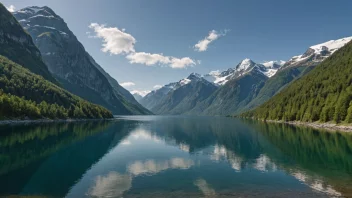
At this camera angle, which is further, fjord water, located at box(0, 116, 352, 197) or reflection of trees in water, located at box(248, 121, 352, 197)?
reflection of trees in water, located at box(248, 121, 352, 197)

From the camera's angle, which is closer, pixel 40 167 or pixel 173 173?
pixel 173 173

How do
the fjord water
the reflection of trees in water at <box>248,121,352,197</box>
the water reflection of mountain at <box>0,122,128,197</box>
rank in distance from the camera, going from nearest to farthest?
the fjord water, the water reflection of mountain at <box>0,122,128,197</box>, the reflection of trees in water at <box>248,121,352,197</box>

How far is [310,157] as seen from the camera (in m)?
63.2

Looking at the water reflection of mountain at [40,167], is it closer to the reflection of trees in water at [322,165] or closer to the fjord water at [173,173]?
the fjord water at [173,173]

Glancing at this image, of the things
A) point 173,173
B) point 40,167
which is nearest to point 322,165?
point 173,173

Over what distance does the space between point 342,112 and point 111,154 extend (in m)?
123

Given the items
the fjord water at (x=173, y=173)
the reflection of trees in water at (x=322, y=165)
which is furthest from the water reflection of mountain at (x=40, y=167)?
the reflection of trees in water at (x=322, y=165)

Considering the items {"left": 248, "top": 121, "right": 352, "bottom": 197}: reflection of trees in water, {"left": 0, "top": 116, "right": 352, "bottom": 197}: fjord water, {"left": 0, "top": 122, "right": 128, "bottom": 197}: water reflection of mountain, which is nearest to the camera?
{"left": 0, "top": 116, "right": 352, "bottom": 197}: fjord water

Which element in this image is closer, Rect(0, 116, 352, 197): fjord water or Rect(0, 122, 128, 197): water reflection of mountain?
Rect(0, 116, 352, 197): fjord water

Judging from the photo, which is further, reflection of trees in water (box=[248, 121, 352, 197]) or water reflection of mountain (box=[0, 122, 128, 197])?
reflection of trees in water (box=[248, 121, 352, 197])

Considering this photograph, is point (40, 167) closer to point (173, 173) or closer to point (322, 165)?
point (173, 173)

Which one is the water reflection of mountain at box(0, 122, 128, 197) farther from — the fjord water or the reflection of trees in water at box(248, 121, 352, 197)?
the reflection of trees in water at box(248, 121, 352, 197)

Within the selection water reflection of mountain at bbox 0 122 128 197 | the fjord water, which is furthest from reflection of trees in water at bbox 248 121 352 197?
water reflection of mountain at bbox 0 122 128 197

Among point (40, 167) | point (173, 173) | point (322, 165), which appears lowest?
point (173, 173)
